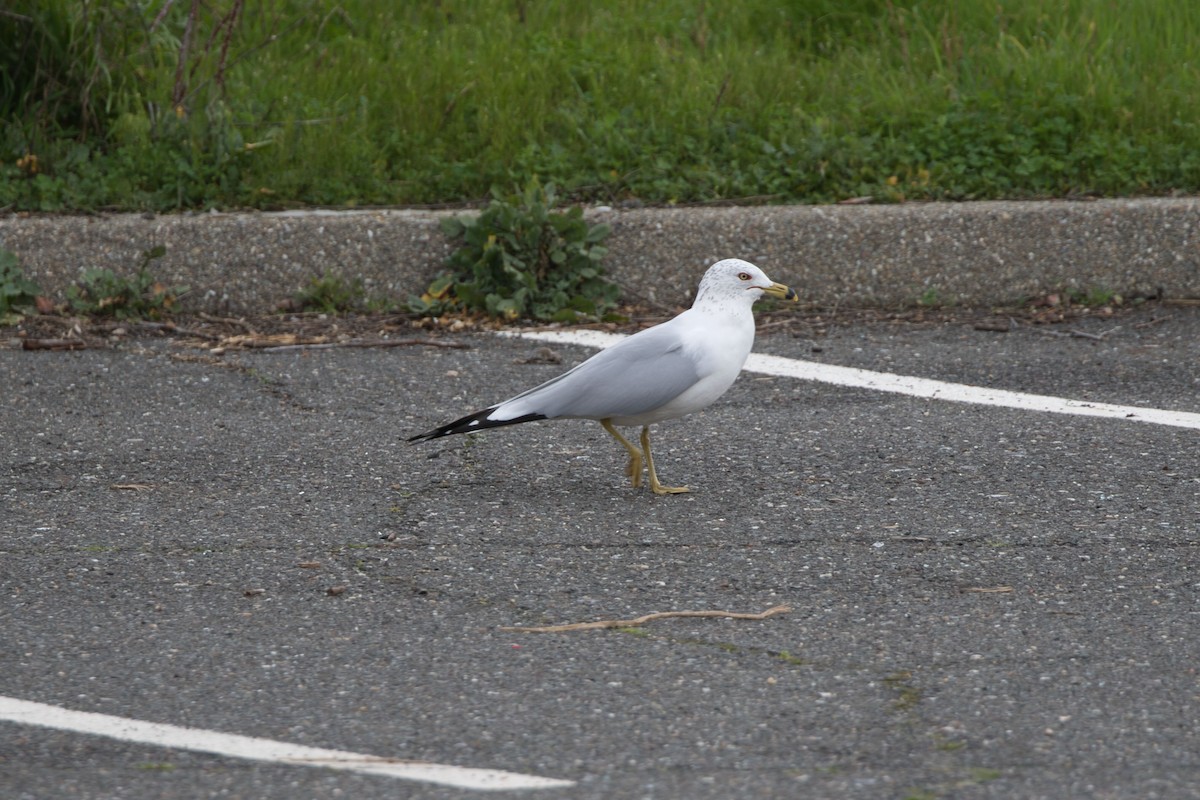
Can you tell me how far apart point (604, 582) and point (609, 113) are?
3.98 m

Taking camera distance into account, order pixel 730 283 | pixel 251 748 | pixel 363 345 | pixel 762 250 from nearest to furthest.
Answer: pixel 251 748, pixel 730 283, pixel 363 345, pixel 762 250

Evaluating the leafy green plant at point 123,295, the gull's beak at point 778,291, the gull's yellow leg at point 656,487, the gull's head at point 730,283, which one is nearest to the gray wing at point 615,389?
the gull's yellow leg at point 656,487

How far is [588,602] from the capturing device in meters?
3.27

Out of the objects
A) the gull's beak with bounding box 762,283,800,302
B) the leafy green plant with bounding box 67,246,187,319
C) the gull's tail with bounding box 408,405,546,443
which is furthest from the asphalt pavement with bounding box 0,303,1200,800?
the leafy green plant with bounding box 67,246,187,319

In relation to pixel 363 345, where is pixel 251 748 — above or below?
above

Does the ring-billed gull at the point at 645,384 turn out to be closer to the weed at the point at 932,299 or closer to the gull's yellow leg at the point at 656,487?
the gull's yellow leg at the point at 656,487

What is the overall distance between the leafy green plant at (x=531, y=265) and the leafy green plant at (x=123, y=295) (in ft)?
3.31

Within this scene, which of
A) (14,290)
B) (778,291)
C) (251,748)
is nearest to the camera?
(251,748)

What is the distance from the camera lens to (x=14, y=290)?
6.04 metres

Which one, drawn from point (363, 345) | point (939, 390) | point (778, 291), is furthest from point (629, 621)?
point (363, 345)

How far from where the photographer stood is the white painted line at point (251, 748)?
242 cm

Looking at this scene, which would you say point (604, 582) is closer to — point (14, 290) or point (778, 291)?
point (778, 291)

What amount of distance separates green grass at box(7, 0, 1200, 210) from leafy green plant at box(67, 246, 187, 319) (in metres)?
0.53

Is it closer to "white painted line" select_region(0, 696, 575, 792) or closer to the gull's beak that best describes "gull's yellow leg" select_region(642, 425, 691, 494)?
the gull's beak
